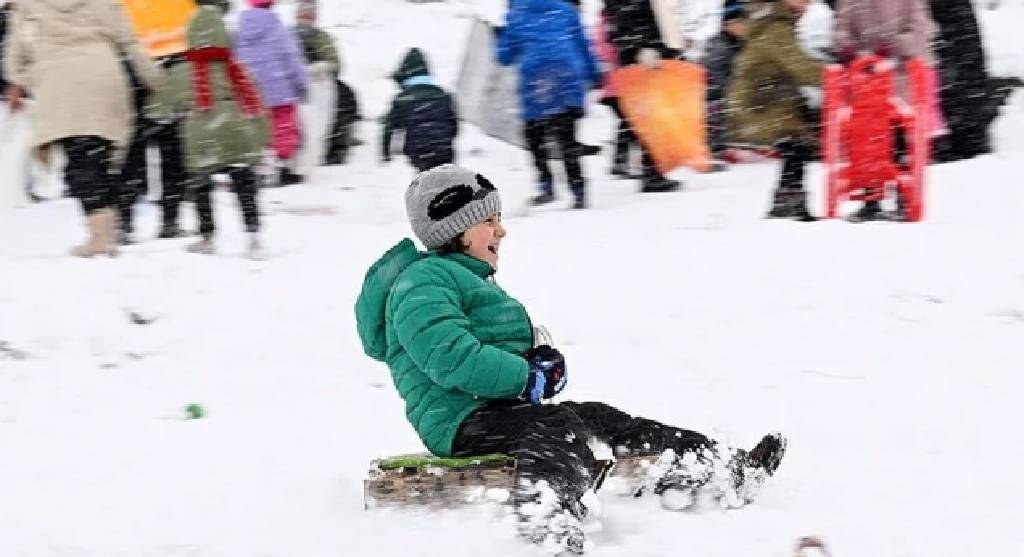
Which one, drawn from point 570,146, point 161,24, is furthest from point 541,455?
point 161,24

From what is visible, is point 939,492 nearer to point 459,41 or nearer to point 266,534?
point 266,534

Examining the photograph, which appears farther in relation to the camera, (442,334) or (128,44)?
(128,44)

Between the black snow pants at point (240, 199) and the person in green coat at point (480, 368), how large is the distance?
4432 mm

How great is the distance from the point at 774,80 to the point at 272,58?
12.5 ft

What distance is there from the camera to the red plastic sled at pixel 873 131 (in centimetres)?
794

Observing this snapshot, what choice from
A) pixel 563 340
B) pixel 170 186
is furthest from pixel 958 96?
pixel 170 186

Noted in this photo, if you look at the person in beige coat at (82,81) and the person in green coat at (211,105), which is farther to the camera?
the person in green coat at (211,105)

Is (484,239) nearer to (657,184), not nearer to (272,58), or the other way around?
(657,184)

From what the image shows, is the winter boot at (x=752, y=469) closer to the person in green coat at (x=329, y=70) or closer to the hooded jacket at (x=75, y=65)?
the hooded jacket at (x=75, y=65)

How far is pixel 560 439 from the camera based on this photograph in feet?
13.0

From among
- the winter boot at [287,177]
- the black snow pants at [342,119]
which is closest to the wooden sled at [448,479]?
the winter boot at [287,177]

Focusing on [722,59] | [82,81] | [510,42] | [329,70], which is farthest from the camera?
[329,70]

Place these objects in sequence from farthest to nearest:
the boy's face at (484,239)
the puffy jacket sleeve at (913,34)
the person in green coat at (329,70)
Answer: the person in green coat at (329,70) < the puffy jacket sleeve at (913,34) < the boy's face at (484,239)

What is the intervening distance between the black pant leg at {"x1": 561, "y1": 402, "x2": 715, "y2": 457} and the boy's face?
1.67 feet
